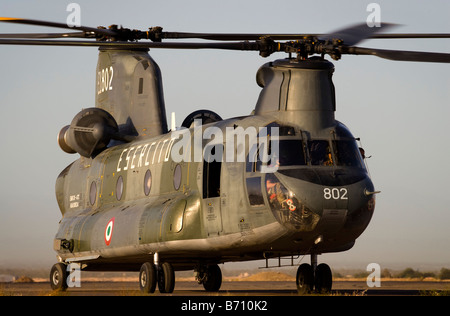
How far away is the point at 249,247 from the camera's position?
1947 centimetres

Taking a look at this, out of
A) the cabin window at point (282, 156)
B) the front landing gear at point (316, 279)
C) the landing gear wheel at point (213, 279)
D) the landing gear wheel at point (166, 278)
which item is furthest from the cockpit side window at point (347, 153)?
the landing gear wheel at point (213, 279)

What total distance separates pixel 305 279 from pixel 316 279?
27 cm

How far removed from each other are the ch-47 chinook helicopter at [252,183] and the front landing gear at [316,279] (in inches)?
1.0

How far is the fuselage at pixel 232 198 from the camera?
1839cm

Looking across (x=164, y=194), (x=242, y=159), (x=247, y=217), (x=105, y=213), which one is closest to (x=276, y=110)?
(x=242, y=159)

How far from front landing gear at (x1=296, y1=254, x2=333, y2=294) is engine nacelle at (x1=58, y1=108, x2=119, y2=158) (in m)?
9.16

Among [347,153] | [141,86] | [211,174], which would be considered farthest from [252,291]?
[141,86]

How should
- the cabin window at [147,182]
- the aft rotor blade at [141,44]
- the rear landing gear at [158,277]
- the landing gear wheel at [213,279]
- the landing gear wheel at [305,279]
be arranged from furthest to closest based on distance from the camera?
1. the landing gear wheel at [213,279]
2. the cabin window at [147,182]
3. the rear landing gear at [158,277]
4. the landing gear wheel at [305,279]
5. the aft rotor blade at [141,44]

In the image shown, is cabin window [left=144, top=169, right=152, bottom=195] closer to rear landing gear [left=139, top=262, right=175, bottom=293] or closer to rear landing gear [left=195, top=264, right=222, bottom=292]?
rear landing gear [left=139, top=262, right=175, bottom=293]

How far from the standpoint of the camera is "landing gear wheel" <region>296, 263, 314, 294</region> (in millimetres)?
20000

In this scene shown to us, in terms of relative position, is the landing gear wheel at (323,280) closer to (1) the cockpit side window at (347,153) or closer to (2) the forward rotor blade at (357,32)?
(1) the cockpit side window at (347,153)

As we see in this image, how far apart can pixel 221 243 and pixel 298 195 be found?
8.85 feet

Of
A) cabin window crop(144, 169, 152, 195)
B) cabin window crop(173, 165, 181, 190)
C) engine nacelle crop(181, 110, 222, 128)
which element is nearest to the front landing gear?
cabin window crop(173, 165, 181, 190)

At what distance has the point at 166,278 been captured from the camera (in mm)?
21250
